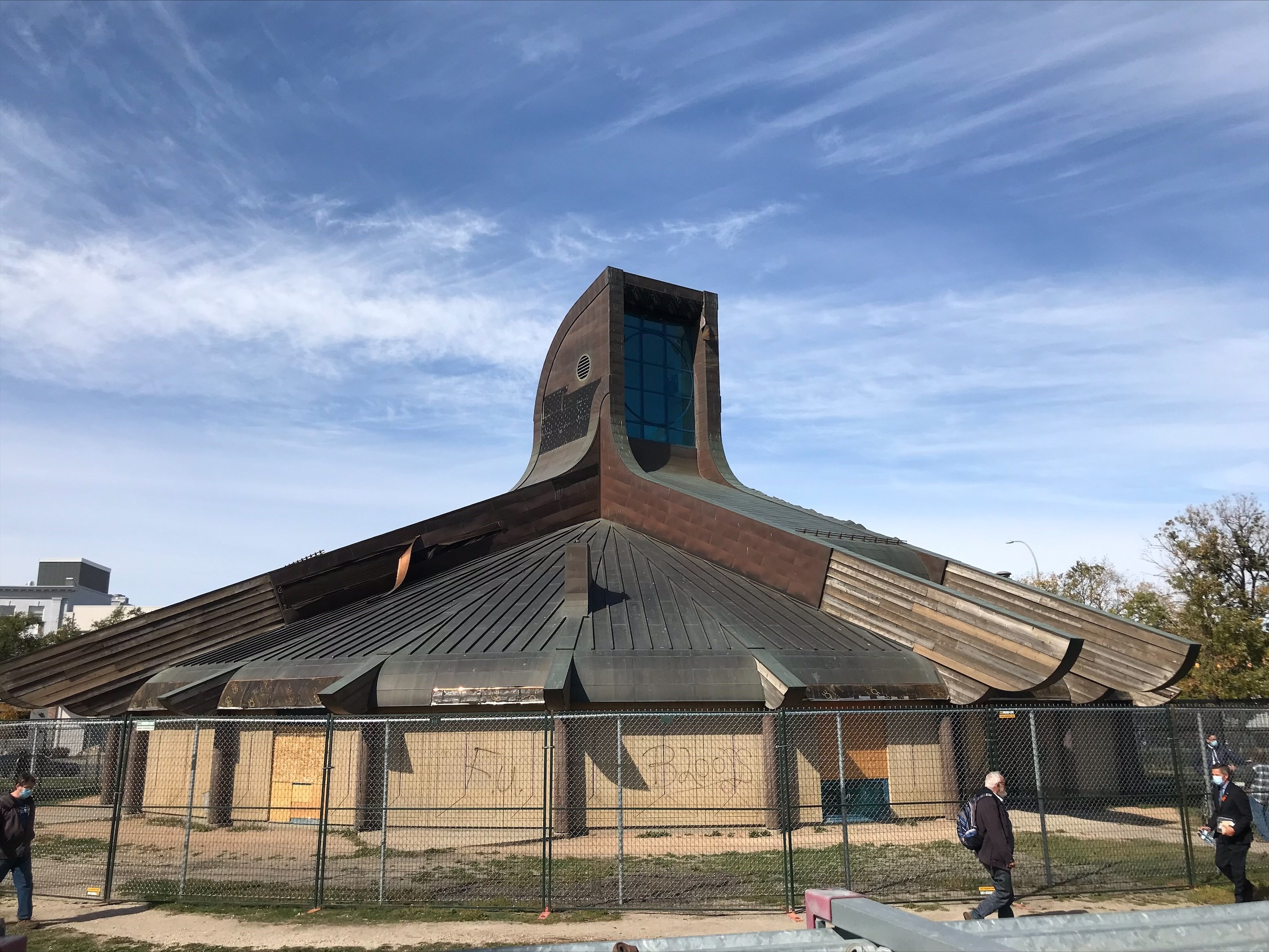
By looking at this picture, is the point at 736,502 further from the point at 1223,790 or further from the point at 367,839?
the point at 1223,790

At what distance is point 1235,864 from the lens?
10.2 metres

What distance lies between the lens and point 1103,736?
24469 millimetres

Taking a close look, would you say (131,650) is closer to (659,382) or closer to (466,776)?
(466,776)

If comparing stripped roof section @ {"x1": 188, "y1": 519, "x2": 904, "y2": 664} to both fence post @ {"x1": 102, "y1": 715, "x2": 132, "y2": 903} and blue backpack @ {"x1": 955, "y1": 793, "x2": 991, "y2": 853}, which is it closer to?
fence post @ {"x1": 102, "y1": 715, "x2": 132, "y2": 903}

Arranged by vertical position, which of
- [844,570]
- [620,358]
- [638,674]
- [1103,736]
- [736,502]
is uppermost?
[620,358]

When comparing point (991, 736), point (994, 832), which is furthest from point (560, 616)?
point (994, 832)

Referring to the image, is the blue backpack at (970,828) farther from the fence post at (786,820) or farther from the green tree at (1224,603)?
the green tree at (1224,603)

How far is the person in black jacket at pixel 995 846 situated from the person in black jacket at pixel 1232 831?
3.02 m

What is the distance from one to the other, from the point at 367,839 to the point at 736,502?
50.6 feet

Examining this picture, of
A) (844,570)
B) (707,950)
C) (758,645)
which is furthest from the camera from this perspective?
(844,570)

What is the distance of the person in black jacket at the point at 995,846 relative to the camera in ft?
29.8

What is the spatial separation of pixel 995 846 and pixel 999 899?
51 centimetres

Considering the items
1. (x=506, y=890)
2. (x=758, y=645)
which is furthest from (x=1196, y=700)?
(x=506, y=890)

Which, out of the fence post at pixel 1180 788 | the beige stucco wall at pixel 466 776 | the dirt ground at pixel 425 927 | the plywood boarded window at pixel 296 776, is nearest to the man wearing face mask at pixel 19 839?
the dirt ground at pixel 425 927
